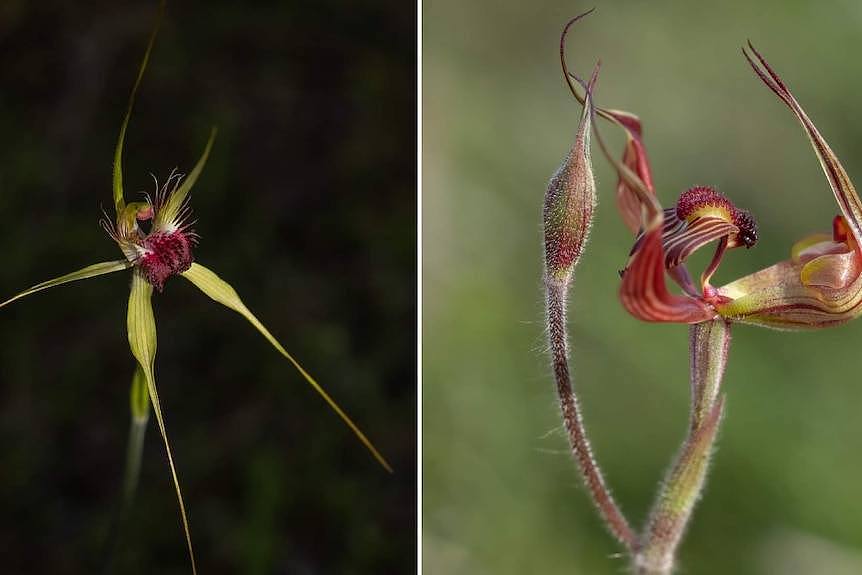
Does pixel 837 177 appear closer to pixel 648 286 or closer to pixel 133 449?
pixel 648 286

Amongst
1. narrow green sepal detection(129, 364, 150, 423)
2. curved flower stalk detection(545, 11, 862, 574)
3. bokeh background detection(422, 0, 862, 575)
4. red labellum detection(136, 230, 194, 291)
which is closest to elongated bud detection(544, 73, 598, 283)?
curved flower stalk detection(545, 11, 862, 574)

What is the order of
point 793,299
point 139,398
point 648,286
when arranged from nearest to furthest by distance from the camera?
point 648,286 → point 793,299 → point 139,398

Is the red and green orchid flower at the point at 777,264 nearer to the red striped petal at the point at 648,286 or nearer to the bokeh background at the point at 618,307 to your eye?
the red striped petal at the point at 648,286

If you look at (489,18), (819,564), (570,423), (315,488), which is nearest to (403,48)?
(489,18)

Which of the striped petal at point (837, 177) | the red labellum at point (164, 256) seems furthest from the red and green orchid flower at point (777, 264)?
the red labellum at point (164, 256)

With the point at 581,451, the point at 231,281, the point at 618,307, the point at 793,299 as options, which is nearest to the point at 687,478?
the point at 581,451

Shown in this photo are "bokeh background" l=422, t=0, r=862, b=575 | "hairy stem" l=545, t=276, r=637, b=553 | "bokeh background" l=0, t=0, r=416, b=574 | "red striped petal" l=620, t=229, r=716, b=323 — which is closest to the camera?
"red striped petal" l=620, t=229, r=716, b=323

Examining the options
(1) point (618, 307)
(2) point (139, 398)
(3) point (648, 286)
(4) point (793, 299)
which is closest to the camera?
(3) point (648, 286)

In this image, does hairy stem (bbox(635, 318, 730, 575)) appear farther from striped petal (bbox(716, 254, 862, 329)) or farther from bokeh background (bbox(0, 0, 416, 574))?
bokeh background (bbox(0, 0, 416, 574))

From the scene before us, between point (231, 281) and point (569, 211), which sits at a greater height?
point (569, 211)
